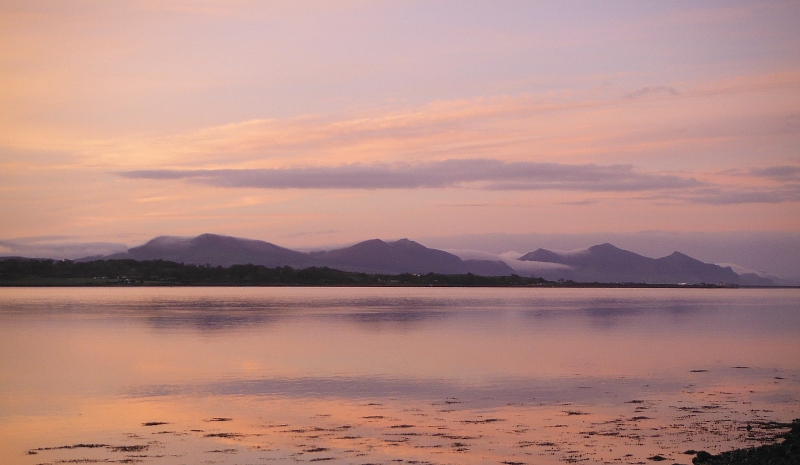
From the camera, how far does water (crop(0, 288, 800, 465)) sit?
16766 millimetres

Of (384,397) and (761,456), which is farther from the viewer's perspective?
(384,397)

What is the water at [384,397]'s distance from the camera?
16766mm

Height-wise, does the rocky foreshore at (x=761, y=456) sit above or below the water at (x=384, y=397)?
above

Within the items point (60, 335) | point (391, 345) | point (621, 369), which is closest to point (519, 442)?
point (621, 369)

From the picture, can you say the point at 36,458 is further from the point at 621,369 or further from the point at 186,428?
the point at 621,369

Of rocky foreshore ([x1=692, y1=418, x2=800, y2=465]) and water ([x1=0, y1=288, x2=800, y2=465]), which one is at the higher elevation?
rocky foreshore ([x1=692, y1=418, x2=800, y2=465])

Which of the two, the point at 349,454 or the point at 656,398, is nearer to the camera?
the point at 349,454

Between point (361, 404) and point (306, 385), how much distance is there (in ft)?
14.3

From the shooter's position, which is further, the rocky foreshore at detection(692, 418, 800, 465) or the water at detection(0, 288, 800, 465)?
the water at detection(0, 288, 800, 465)

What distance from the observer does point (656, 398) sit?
23.7 metres

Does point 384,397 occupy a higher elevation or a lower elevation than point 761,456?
lower

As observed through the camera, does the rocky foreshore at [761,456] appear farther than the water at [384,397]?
No

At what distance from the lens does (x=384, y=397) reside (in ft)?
77.2

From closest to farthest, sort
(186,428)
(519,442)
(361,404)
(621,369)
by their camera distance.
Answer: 1. (519,442)
2. (186,428)
3. (361,404)
4. (621,369)
